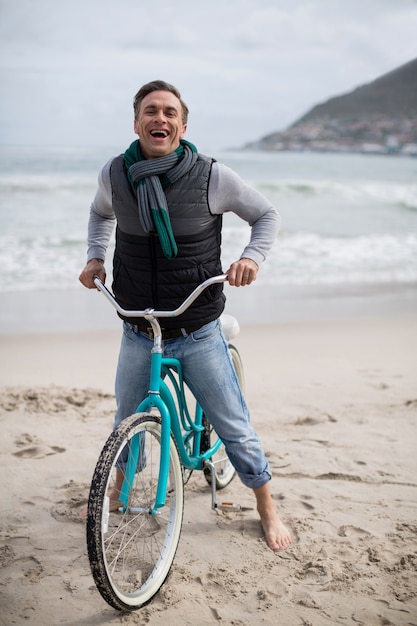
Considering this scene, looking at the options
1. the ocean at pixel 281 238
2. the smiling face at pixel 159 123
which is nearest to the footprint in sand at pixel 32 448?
the smiling face at pixel 159 123

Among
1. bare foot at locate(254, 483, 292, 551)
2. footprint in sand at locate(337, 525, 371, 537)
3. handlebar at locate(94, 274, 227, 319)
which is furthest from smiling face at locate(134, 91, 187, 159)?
footprint in sand at locate(337, 525, 371, 537)

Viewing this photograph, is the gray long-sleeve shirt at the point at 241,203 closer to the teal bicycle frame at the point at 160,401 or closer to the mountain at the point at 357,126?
the teal bicycle frame at the point at 160,401

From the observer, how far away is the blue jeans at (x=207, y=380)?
2.78 m

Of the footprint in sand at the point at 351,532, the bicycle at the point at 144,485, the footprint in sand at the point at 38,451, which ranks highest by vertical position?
the bicycle at the point at 144,485

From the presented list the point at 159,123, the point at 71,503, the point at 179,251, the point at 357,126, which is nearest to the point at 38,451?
the point at 71,503

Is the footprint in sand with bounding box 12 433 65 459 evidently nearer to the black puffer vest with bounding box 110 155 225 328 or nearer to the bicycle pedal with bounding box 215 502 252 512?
the bicycle pedal with bounding box 215 502 252 512

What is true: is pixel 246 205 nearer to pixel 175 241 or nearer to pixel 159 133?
pixel 175 241

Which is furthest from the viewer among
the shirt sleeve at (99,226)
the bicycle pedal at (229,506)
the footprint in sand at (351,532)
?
the bicycle pedal at (229,506)

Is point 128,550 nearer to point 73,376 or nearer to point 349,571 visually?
point 349,571

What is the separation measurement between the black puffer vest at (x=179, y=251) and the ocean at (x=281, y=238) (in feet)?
15.3

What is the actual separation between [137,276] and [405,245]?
11.0 metres

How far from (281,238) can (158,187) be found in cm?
1090

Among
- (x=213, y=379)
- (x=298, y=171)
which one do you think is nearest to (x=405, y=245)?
(x=213, y=379)

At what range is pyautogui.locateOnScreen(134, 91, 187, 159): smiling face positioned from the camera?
2590mm
